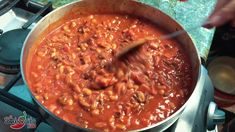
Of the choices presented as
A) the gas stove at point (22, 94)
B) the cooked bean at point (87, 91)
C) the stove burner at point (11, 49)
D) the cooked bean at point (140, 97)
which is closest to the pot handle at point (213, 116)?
the gas stove at point (22, 94)

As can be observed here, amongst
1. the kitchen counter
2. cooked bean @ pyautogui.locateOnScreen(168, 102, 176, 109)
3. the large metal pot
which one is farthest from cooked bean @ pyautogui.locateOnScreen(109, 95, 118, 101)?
the kitchen counter

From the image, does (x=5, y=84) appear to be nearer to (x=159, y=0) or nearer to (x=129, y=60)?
(x=129, y=60)

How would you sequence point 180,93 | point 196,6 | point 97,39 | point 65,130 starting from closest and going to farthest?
point 65,130
point 180,93
point 97,39
point 196,6

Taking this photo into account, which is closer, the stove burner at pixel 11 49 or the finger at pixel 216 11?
the finger at pixel 216 11

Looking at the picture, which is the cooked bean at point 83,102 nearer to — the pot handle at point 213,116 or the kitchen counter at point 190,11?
the pot handle at point 213,116

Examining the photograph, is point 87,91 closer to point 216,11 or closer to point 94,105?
point 94,105

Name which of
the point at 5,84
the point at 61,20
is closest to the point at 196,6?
the point at 61,20
